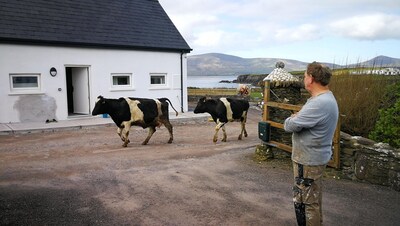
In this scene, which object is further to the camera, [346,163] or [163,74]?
[163,74]

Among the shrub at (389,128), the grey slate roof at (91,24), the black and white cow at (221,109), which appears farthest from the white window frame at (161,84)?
the shrub at (389,128)

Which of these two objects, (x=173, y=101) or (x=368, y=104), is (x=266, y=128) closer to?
(x=368, y=104)

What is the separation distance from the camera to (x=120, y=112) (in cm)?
955

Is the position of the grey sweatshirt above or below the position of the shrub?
above

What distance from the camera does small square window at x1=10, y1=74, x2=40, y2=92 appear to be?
520 inches

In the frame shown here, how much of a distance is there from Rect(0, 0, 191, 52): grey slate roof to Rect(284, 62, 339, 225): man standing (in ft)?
41.8

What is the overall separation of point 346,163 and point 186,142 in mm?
5261

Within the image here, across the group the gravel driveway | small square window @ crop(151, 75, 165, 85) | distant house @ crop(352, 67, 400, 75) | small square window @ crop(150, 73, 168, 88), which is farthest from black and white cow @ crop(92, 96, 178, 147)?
small square window @ crop(151, 75, 165, 85)

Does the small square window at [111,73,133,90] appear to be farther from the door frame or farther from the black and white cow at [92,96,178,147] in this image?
the black and white cow at [92,96,178,147]

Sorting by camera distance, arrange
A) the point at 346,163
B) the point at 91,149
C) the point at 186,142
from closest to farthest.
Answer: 1. the point at 346,163
2. the point at 91,149
3. the point at 186,142

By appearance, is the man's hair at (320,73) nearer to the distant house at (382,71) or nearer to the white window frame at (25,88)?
the distant house at (382,71)

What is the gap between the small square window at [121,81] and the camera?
1585cm

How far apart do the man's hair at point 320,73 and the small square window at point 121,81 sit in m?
13.3

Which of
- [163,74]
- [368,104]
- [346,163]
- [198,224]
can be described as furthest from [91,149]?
[163,74]
